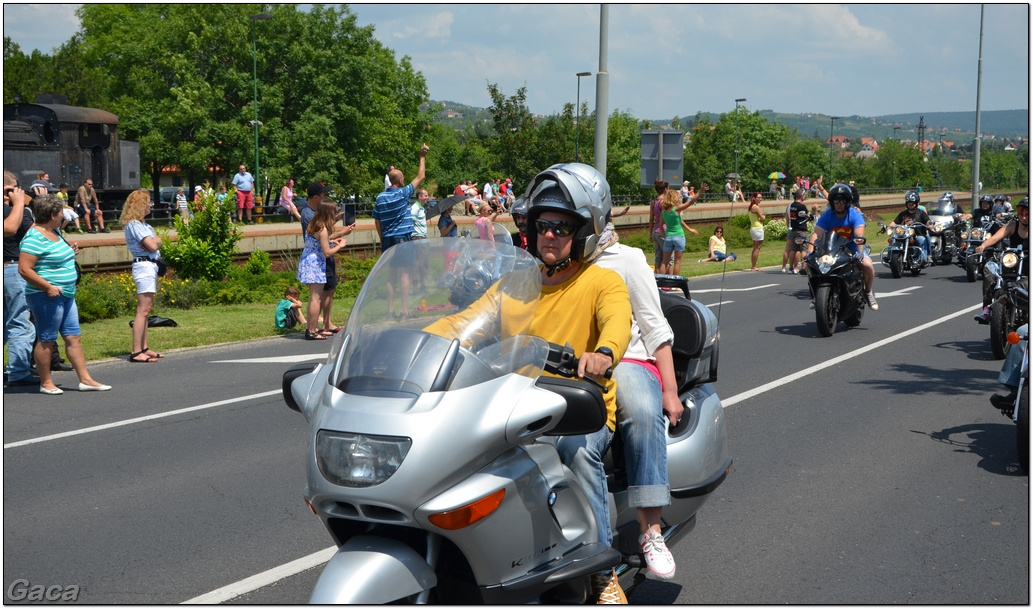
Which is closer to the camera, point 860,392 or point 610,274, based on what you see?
point 610,274

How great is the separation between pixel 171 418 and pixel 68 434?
811mm

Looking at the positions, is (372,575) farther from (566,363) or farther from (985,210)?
(985,210)

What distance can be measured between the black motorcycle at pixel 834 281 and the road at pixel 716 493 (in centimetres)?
199

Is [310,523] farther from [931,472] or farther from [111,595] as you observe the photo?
[931,472]

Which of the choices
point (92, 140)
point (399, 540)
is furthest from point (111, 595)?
point (92, 140)

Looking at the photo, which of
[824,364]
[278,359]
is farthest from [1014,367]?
[278,359]

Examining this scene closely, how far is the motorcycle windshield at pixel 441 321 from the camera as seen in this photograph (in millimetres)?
3318

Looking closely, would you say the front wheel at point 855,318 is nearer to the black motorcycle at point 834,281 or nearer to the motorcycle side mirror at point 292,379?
the black motorcycle at point 834,281

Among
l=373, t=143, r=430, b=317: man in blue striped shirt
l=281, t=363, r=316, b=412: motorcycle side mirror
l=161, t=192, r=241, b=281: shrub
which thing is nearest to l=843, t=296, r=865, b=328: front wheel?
l=373, t=143, r=430, b=317: man in blue striped shirt

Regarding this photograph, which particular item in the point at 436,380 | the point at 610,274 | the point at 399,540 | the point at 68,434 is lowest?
the point at 68,434

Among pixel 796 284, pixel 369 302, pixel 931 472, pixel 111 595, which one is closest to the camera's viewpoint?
pixel 369 302

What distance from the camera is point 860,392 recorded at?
972cm

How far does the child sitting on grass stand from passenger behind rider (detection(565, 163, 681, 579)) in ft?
32.8

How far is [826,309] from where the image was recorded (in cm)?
1328
